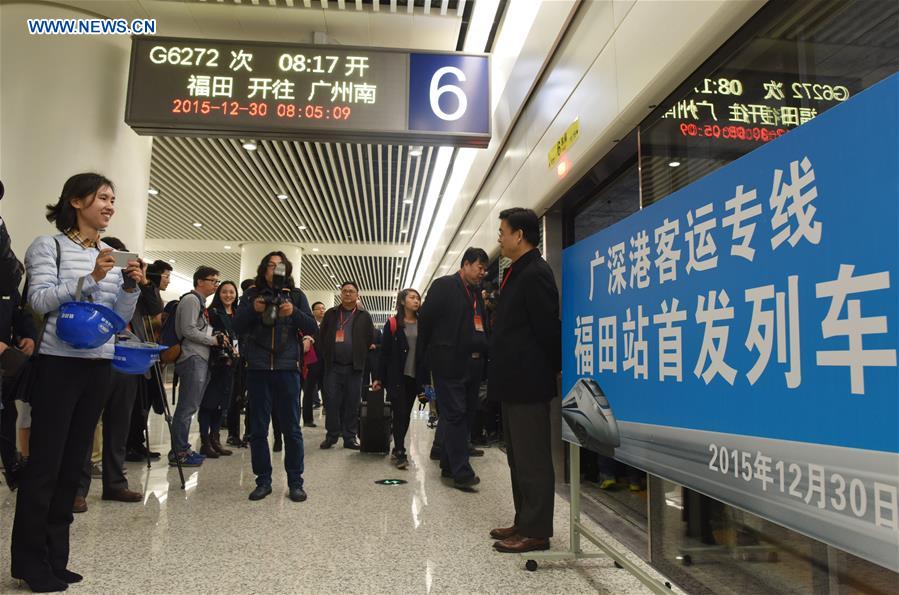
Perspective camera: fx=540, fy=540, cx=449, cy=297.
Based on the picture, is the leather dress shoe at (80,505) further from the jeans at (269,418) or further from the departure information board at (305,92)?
the departure information board at (305,92)

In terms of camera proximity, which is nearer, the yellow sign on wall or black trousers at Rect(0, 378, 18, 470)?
black trousers at Rect(0, 378, 18, 470)

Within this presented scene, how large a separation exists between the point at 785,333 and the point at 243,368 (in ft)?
16.9

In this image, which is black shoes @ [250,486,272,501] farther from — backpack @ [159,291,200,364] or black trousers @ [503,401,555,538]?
black trousers @ [503,401,555,538]

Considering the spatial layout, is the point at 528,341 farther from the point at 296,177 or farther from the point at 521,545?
the point at 296,177

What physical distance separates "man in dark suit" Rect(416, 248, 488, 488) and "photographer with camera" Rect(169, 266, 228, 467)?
173 cm

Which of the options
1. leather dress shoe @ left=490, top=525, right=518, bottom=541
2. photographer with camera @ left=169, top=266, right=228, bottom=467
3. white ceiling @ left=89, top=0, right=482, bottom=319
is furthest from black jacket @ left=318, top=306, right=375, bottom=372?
leather dress shoe @ left=490, top=525, right=518, bottom=541

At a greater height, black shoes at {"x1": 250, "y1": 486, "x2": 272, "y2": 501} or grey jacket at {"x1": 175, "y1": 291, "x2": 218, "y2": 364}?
grey jacket at {"x1": 175, "y1": 291, "x2": 218, "y2": 364}

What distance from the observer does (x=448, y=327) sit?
3.64 m

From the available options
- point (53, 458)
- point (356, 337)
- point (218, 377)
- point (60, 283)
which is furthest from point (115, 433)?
point (356, 337)

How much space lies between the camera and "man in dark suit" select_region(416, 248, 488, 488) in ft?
11.5

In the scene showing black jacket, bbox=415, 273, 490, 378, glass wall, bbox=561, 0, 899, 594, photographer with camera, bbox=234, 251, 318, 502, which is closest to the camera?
glass wall, bbox=561, 0, 899, 594

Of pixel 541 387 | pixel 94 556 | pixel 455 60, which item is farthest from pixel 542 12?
pixel 94 556

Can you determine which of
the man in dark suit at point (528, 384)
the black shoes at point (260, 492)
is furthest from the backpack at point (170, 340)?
the man in dark suit at point (528, 384)

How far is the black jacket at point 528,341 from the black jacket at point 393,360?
2.13m
